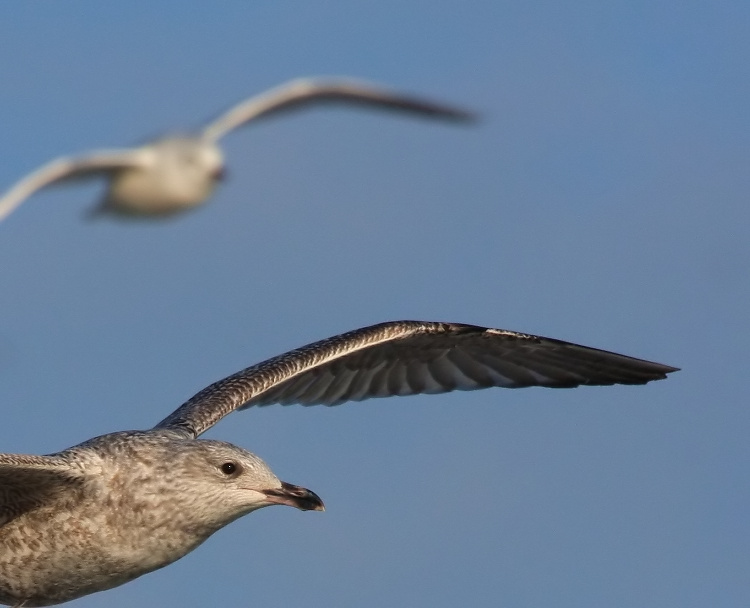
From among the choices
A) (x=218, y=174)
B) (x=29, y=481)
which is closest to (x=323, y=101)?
(x=218, y=174)

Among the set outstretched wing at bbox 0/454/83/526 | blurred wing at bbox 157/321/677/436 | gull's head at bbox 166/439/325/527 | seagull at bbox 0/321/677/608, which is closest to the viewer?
outstretched wing at bbox 0/454/83/526

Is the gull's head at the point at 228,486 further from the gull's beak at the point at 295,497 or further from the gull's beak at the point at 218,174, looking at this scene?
the gull's beak at the point at 218,174

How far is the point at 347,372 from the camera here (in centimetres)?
1345

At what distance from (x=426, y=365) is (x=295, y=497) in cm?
386

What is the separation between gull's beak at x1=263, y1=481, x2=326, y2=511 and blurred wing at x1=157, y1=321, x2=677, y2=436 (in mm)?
2271

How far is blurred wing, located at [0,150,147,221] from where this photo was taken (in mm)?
8367

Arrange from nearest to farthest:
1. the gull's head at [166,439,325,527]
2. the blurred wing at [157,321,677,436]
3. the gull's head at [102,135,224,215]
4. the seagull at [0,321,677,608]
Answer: the gull's head at [102,135,224,215] → the seagull at [0,321,677,608] → the gull's head at [166,439,325,527] → the blurred wing at [157,321,677,436]

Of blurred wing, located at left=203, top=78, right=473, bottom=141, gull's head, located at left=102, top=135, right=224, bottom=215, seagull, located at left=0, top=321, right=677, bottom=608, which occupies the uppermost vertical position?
blurred wing, located at left=203, top=78, right=473, bottom=141

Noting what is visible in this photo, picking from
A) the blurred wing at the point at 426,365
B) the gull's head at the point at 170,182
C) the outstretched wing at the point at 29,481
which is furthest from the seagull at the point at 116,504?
the gull's head at the point at 170,182

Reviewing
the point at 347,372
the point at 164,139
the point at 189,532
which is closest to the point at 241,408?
the point at 347,372

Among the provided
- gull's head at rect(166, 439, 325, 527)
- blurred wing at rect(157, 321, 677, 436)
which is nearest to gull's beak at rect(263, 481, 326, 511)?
gull's head at rect(166, 439, 325, 527)

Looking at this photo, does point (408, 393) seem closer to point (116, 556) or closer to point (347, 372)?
point (347, 372)

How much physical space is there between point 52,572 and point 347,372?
14.1 feet

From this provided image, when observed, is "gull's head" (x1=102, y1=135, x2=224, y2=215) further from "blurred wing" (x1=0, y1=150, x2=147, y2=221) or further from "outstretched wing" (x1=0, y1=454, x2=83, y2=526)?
"outstretched wing" (x1=0, y1=454, x2=83, y2=526)
